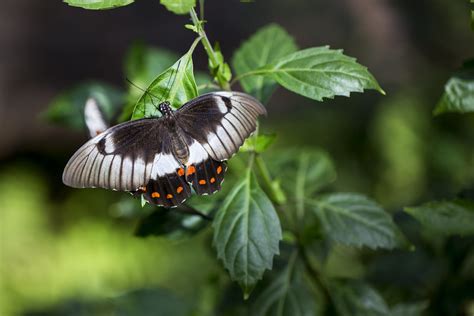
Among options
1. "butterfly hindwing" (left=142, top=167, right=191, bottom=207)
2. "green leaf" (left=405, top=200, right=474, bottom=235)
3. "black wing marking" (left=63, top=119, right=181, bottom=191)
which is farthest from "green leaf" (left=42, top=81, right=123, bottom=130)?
"green leaf" (left=405, top=200, right=474, bottom=235)

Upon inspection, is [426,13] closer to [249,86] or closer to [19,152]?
[249,86]

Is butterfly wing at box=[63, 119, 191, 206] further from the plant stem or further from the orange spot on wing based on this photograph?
the plant stem

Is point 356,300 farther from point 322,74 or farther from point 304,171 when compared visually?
point 322,74

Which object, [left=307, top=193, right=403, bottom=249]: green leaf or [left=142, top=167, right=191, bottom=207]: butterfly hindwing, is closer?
[left=142, top=167, right=191, bottom=207]: butterfly hindwing

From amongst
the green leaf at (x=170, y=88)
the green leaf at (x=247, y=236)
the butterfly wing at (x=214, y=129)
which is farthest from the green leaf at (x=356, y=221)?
the green leaf at (x=170, y=88)

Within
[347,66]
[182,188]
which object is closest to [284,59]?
[347,66]

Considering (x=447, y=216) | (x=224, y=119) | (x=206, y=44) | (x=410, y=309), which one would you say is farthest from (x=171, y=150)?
(x=410, y=309)

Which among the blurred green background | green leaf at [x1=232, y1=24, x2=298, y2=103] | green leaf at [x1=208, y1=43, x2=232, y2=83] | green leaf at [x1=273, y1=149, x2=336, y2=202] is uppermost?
green leaf at [x1=208, y1=43, x2=232, y2=83]
